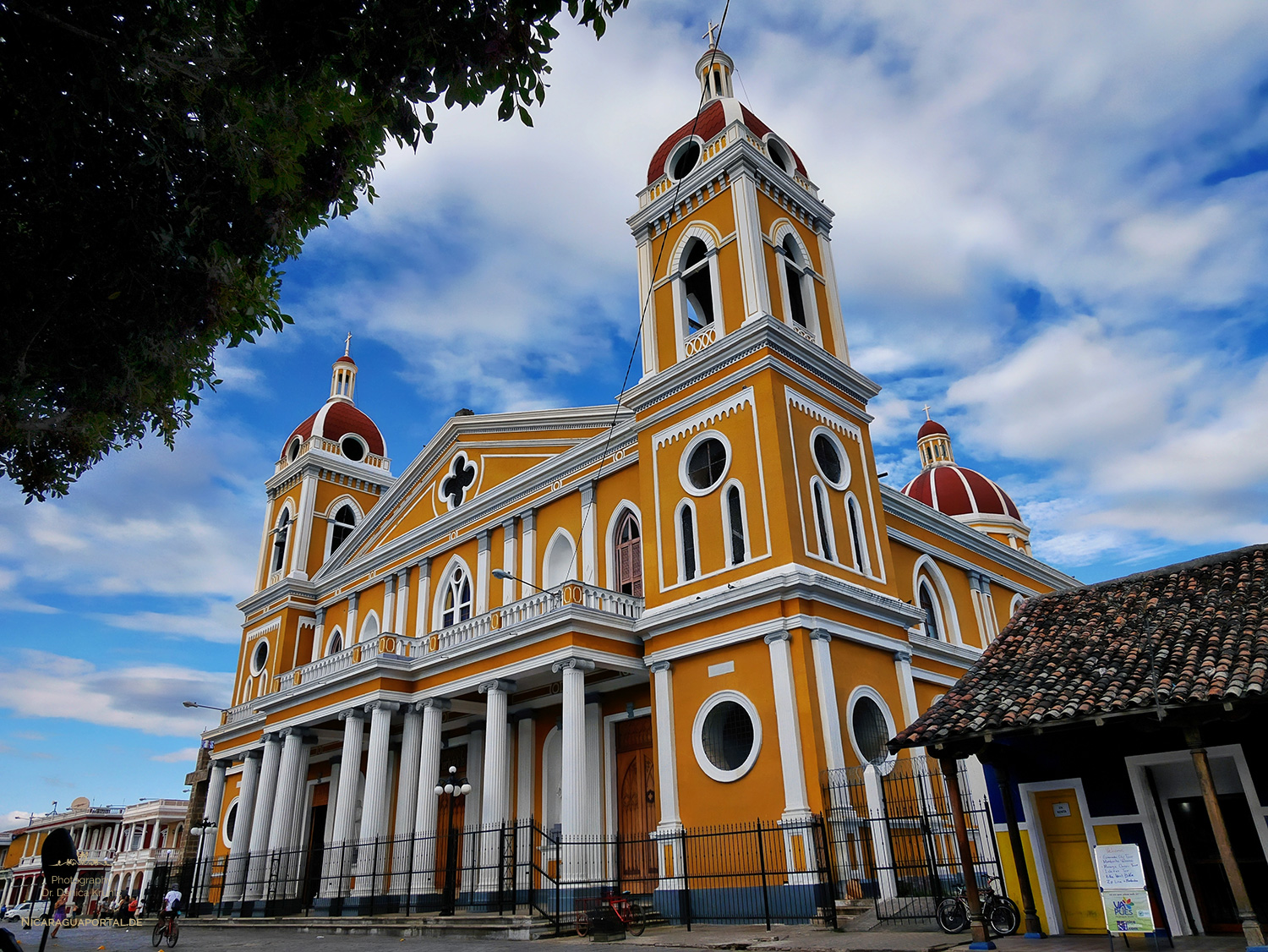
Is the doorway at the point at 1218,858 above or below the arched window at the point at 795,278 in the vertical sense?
below

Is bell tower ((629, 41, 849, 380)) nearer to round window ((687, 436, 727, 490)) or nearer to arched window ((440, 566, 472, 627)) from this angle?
round window ((687, 436, 727, 490))

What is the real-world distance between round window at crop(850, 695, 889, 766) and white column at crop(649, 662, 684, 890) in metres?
3.41

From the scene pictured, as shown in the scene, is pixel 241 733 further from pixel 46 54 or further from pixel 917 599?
pixel 46 54

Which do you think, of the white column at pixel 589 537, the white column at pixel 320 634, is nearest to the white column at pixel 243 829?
the white column at pixel 320 634

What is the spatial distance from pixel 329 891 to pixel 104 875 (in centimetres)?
5419

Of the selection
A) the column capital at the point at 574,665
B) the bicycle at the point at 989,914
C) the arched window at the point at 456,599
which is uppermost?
the arched window at the point at 456,599

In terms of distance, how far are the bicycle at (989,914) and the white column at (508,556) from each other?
44.2 ft

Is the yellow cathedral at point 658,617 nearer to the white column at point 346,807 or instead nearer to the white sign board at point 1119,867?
the white column at point 346,807

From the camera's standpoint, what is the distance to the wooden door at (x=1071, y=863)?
Answer: 36.3ft

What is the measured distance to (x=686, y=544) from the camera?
18.7 meters

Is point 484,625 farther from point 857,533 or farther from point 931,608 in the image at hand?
point 931,608

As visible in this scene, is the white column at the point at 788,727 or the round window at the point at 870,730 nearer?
the white column at the point at 788,727

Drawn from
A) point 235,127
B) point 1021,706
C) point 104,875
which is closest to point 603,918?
point 1021,706

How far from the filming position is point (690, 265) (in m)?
21.1
